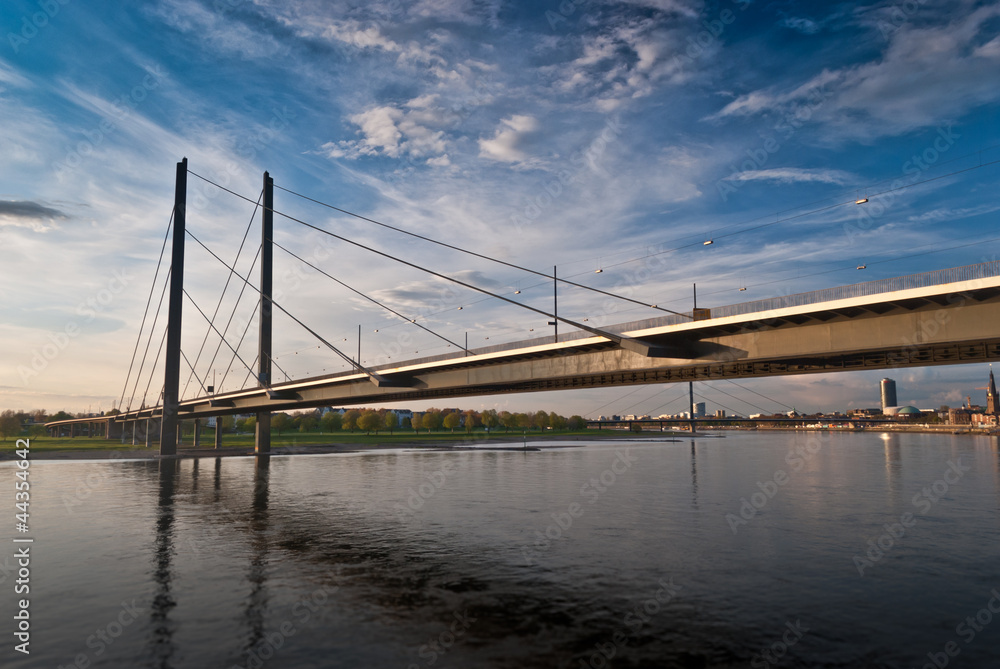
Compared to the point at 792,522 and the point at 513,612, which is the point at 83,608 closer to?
the point at 513,612

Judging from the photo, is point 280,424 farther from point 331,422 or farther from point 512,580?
point 512,580

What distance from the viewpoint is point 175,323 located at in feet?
270

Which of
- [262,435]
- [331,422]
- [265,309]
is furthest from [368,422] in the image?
[265,309]

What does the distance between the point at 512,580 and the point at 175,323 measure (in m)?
74.7

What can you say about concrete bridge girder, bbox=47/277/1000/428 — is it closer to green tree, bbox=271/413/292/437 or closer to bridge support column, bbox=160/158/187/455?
bridge support column, bbox=160/158/187/455

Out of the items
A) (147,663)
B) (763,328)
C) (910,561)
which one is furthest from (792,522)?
(147,663)

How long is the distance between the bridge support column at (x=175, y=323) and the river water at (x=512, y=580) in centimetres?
3360

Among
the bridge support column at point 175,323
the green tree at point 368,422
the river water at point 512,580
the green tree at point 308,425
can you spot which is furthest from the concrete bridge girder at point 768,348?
the green tree at point 308,425

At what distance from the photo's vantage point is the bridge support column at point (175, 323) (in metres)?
79.0

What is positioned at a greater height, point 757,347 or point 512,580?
point 757,347

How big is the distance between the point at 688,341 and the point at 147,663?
1155 inches

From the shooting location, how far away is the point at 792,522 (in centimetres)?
3369

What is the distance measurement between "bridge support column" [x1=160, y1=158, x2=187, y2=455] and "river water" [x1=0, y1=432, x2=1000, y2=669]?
3360 cm

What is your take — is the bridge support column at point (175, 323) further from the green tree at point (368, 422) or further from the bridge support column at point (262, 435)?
the green tree at point (368, 422)
